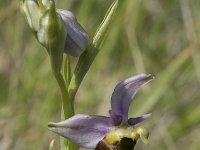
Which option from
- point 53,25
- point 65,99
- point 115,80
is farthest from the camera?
point 115,80

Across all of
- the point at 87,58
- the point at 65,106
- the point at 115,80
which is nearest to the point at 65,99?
the point at 65,106

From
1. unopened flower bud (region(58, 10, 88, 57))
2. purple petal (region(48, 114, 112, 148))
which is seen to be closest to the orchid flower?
purple petal (region(48, 114, 112, 148))

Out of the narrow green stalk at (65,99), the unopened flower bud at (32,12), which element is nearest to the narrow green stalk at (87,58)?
the narrow green stalk at (65,99)

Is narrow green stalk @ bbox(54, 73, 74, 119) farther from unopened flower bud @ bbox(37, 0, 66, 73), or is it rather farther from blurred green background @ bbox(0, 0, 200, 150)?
blurred green background @ bbox(0, 0, 200, 150)

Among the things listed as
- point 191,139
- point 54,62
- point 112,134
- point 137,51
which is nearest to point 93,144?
point 112,134


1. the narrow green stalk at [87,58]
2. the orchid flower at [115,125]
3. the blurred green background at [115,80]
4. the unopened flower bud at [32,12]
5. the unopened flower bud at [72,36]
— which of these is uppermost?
the unopened flower bud at [32,12]

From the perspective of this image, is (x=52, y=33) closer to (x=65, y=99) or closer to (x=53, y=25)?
(x=53, y=25)

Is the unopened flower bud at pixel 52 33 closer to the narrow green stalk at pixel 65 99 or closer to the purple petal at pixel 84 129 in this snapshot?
the narrow green stalk at pixel 65 99
